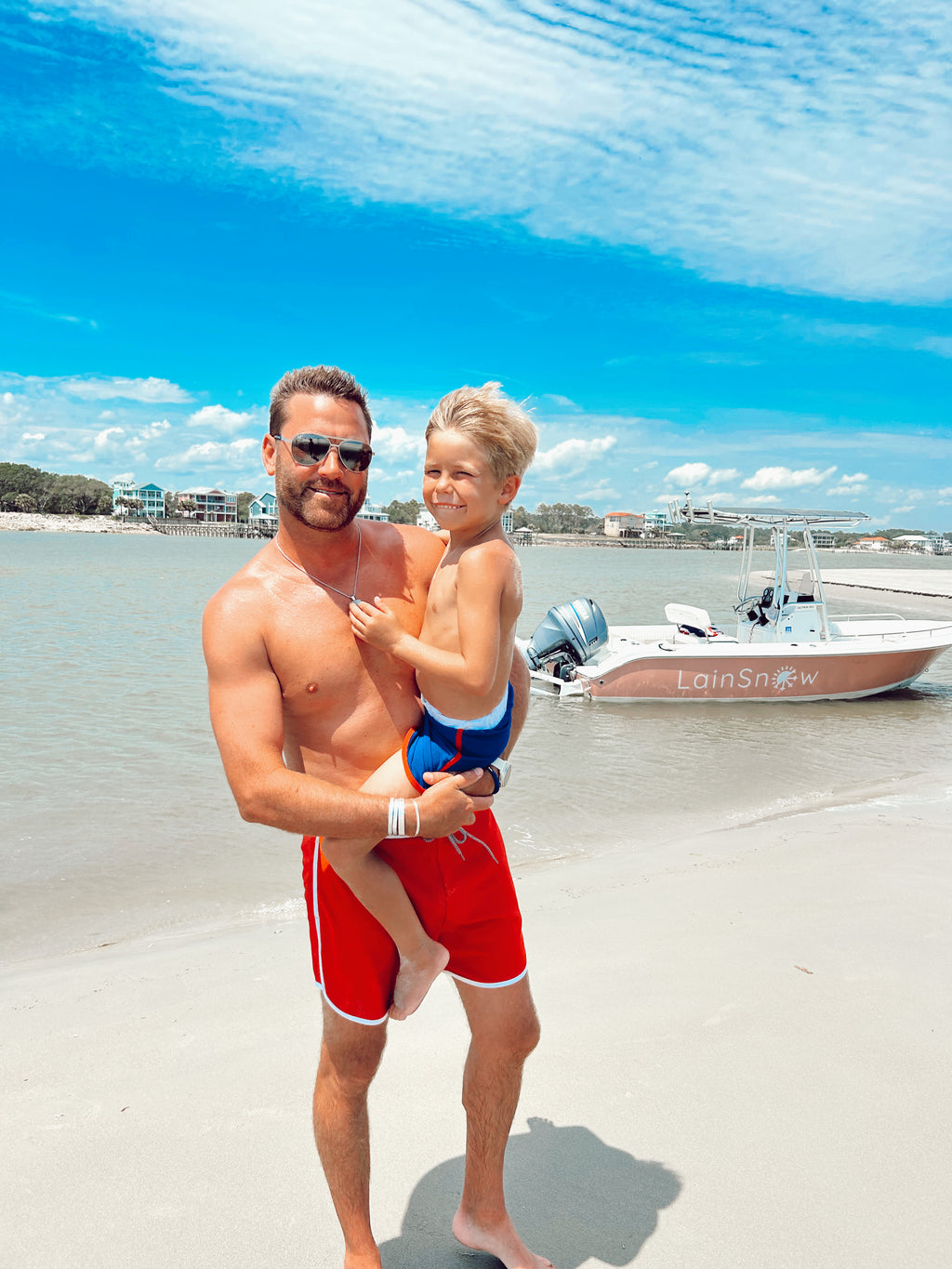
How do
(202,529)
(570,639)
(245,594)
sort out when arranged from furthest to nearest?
(202,529) < (570,639) < (245,594)

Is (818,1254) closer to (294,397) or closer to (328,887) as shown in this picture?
(328,887)

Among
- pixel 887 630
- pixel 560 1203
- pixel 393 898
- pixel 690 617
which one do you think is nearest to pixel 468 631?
pixel 393 898

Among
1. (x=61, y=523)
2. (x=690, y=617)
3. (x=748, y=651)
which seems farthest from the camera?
(x=61, y=523)

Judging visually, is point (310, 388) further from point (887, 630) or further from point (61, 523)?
point (61, 523)

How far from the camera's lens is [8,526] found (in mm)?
127750

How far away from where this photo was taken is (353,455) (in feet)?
7.12

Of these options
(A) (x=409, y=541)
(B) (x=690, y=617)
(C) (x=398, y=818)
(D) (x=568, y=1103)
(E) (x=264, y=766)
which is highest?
(A) (x=409, y=541)

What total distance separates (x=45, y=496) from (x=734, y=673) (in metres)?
148

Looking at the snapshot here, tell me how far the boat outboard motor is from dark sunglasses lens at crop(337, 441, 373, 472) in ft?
38.6

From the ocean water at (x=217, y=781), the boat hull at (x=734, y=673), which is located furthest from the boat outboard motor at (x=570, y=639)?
the ocean water at (x=217, y=781)

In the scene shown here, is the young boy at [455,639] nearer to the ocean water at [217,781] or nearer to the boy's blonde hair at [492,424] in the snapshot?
the boy's blonde hair at [492,424]

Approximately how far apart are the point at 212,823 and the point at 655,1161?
17.8 feet

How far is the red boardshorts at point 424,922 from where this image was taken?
2158 millimetres

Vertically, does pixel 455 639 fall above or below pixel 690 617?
above
